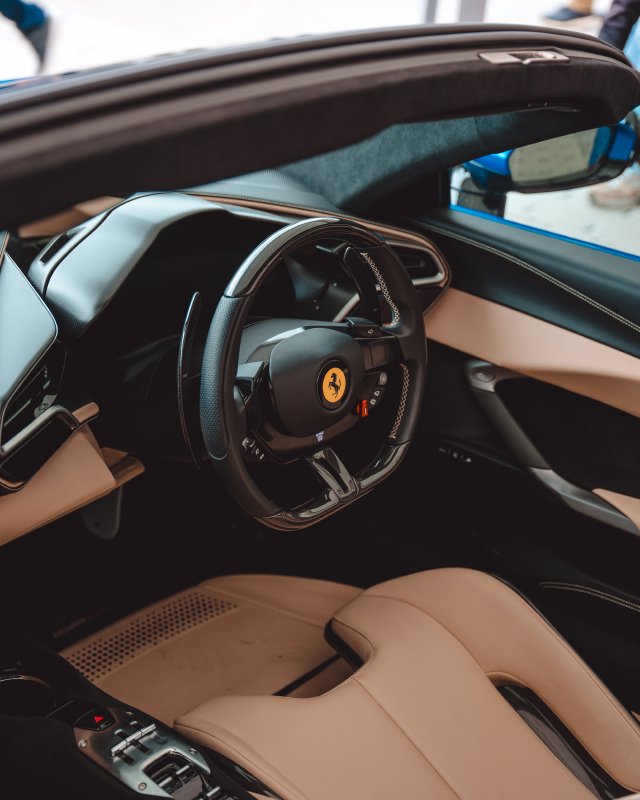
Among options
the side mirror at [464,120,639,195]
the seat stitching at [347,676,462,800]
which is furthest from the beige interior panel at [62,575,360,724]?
the side mirror at [464,120,639,195]

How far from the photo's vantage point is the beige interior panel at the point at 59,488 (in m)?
1.17

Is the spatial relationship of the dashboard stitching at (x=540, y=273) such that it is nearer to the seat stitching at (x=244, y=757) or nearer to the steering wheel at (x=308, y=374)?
the steering wheel at (x=308, y=374)

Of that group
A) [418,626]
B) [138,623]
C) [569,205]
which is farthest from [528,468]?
[138,623]

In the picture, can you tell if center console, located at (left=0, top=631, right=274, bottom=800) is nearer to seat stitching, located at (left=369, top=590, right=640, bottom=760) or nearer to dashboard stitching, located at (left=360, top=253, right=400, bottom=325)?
seat stitching, located at (left=369, top=590, right=640, bottom=760)

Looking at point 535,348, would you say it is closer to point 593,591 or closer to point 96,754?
point 593,591

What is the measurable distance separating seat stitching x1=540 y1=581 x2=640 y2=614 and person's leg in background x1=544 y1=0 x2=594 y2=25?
372 centimetres

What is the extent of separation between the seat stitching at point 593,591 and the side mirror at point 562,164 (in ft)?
2.66

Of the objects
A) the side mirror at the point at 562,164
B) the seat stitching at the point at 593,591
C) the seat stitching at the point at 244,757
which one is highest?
the side mirror at the point at 562,164

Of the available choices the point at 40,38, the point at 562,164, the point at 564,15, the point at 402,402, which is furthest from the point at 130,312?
the point at 564,15

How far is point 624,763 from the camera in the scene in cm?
120

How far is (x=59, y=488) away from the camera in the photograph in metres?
1.23

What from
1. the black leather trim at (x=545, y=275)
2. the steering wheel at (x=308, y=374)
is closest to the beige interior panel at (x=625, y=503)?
the black leather trim at (x=545, y=275)

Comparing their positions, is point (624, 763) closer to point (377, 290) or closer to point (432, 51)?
point (377, 290)

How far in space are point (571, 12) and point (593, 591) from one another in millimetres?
4019
